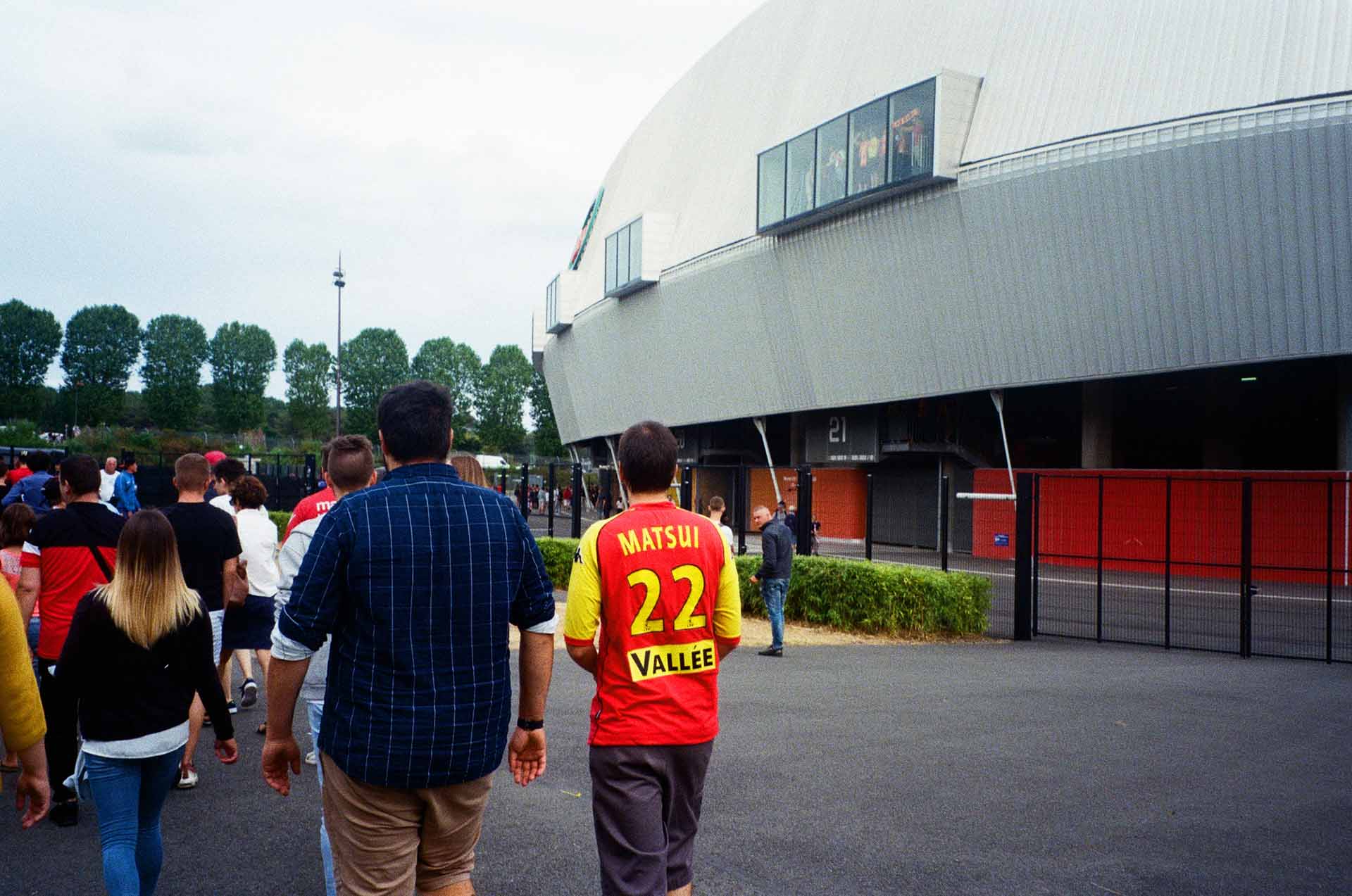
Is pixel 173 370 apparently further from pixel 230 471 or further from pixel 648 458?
pixel 648 458

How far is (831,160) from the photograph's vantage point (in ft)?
89.7

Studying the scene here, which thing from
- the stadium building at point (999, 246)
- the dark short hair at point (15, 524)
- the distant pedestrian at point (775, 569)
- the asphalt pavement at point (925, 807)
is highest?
the stadium building at point (999, 246)

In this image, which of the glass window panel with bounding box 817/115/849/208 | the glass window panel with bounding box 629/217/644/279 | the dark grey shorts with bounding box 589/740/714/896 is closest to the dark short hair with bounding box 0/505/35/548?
the dark grey shorts with bounding box 589/740/714/896

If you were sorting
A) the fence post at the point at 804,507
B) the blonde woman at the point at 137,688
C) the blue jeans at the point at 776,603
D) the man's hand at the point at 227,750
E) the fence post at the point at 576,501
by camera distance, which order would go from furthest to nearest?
the fence post at the point at 576,501
the fence post at the point at 804,507
the blue jeans at the point at 776,603
the man's hand at the point at 227,750
the blonde woman at the point at 137,688

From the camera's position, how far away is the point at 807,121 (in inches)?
1206

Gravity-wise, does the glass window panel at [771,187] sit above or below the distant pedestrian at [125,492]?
above

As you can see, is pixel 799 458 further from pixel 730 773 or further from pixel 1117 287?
pixel 730 773

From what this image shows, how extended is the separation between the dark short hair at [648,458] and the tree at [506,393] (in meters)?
95.6

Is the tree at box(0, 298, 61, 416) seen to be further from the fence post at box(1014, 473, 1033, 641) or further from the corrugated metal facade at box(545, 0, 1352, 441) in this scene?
the fence post at box(1014, 473, 1033, 641)

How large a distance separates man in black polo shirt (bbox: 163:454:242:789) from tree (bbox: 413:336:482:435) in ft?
321

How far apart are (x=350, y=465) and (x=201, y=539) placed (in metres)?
2.27

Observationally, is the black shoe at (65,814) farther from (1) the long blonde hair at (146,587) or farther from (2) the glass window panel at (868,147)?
(2) the glass window panel at (868,147)

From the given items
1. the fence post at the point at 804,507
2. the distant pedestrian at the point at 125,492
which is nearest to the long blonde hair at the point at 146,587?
the fence post at the point at 804,507

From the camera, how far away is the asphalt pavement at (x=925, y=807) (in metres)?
4.77
